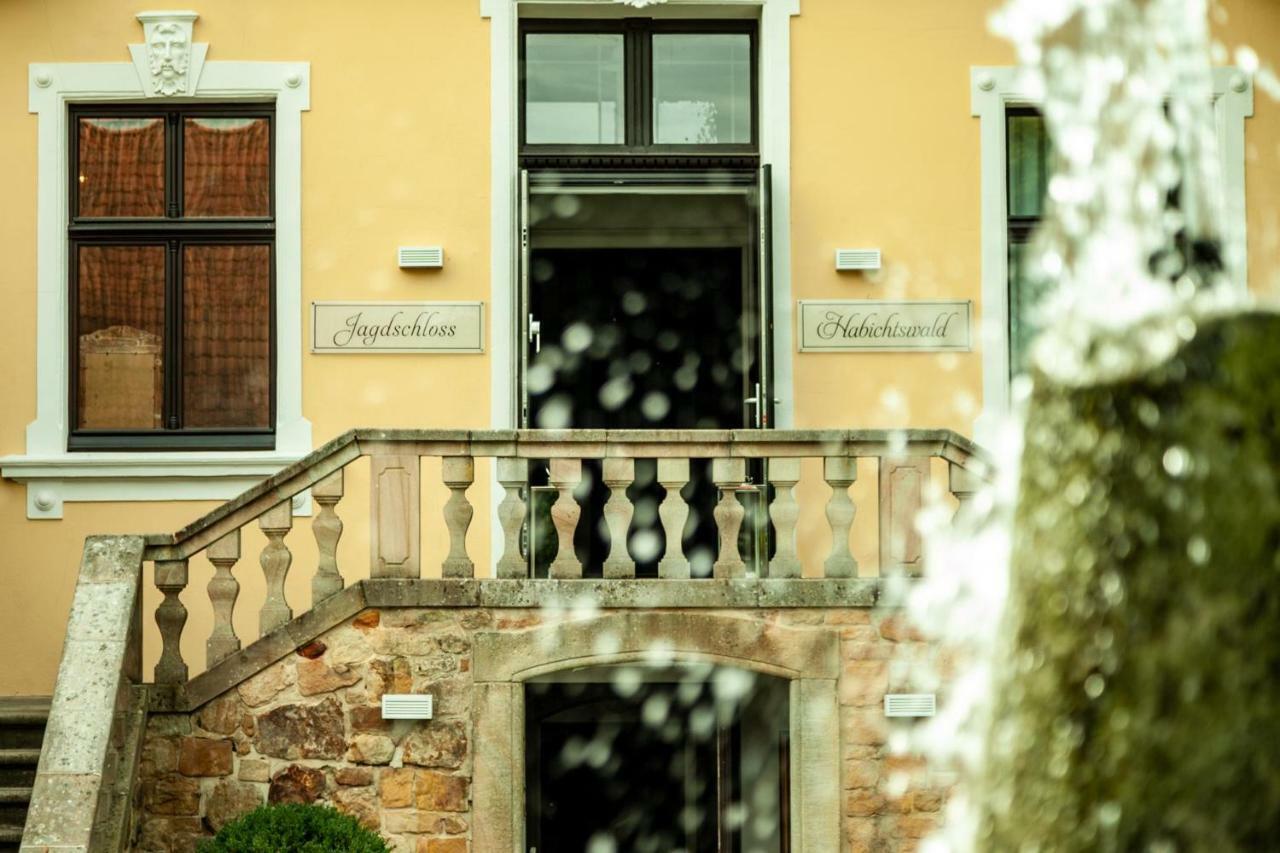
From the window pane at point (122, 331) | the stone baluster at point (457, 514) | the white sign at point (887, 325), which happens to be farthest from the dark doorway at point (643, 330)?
the stone baluster at point (457, 514)

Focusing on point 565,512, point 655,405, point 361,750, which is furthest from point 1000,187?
point 361,750

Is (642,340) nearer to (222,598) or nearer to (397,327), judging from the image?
(397,327)

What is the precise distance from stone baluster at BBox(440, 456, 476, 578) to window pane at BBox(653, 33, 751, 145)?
317 centimetres

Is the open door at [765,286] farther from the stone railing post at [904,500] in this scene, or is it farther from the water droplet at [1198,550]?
the water droplet at [1198,550]

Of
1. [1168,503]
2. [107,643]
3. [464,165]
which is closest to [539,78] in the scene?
[464,165]

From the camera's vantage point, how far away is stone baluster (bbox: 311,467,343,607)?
815 centimetres

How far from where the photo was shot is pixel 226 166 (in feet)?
34.0

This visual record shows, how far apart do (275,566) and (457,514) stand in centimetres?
88

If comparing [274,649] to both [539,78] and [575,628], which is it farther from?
[539,78]

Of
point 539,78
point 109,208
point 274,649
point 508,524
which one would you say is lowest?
point 274,649

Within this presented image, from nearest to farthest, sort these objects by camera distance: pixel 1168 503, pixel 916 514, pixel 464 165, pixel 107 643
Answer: pixel 1168 503, pixel 107 643, pixel 916 514, pixel 464 165

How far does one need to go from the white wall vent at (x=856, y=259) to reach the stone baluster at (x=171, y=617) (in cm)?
416

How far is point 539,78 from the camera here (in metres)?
10.6

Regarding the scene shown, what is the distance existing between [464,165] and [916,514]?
142 inches
